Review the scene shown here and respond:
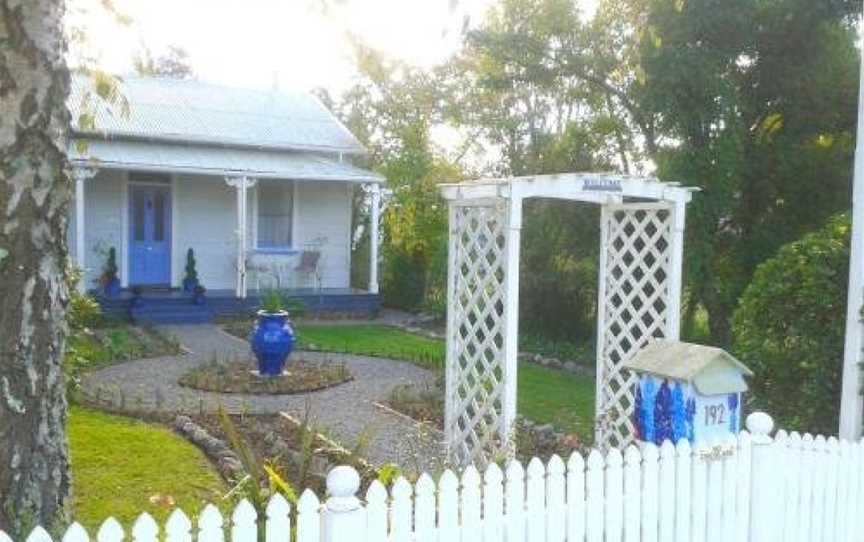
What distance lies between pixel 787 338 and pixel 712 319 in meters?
5.73

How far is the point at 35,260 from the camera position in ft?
12.3

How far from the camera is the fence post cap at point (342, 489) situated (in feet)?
10.7

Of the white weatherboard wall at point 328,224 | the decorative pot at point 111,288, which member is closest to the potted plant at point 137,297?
the decorative pot at point 111,288

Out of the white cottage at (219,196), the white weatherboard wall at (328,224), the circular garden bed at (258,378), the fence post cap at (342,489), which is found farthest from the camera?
the white weatherboard wall at (328,224)

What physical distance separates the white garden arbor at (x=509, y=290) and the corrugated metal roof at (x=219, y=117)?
12.4m

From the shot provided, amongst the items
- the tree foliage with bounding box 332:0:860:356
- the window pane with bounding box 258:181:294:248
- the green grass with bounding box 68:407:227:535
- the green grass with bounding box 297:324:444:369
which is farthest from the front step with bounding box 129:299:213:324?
the green grass with bounding box 68:407:227:535

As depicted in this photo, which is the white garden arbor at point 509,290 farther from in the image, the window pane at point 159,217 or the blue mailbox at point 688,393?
the window pane at point 159,217

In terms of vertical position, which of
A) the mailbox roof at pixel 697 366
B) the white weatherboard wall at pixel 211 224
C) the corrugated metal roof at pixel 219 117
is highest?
the corrugated metal roof at pixel 219 117

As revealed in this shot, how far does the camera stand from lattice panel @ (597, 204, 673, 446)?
7605mm

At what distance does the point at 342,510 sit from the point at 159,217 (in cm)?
1689

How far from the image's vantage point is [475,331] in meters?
7.42

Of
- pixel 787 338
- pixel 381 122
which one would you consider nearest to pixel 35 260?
pixel 787 338

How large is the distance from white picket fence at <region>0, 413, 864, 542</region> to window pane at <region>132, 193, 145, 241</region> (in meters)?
14.6

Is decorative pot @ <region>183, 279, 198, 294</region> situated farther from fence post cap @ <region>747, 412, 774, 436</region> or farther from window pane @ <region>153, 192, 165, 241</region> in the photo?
fence post cap @ <region>747, 412, 774, 436</region>
